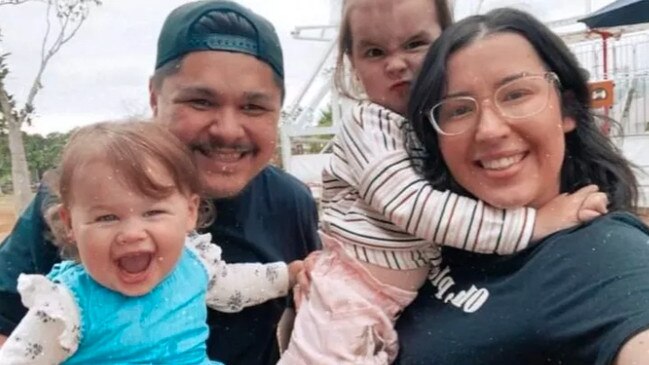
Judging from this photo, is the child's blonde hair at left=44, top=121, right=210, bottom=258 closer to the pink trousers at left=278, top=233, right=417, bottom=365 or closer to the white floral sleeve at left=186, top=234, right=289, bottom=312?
the white floral sleeve at left=186, top=234, right=289, bottom=312

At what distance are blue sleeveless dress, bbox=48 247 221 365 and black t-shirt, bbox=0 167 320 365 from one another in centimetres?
23

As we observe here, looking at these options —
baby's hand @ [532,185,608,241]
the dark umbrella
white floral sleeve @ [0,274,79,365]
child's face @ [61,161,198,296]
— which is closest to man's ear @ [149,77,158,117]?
child's face @ [61,161,198,296]

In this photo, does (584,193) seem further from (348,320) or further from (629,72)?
(629,72)

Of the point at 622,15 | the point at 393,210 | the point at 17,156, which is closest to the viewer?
the point at 393,210

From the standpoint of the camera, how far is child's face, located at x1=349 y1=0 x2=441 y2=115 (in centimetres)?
178

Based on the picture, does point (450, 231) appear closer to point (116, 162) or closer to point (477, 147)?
point (477, 147)

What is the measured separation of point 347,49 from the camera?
1.95m

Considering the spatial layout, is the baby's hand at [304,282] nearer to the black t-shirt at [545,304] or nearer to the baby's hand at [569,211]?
the black t-shirt at [545,304]

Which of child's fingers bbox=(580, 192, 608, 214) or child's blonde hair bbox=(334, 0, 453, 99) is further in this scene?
child's blonde hair bbox=(334, 0, 453, 99)

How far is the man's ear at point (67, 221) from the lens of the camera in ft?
4.81

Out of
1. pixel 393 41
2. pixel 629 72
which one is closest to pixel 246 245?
pixel 393 41

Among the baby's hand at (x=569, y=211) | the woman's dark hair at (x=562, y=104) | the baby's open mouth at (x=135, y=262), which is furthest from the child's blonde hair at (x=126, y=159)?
the baby's hand at (x=569, y=211)

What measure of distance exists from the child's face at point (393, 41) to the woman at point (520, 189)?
0.28 meters

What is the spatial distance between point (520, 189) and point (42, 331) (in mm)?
872
